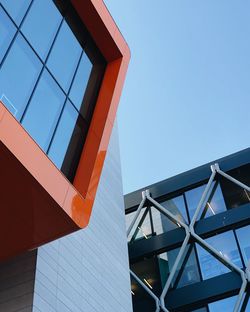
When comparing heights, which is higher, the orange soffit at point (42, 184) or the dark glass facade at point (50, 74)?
the dark glass facade at point (50, 74)

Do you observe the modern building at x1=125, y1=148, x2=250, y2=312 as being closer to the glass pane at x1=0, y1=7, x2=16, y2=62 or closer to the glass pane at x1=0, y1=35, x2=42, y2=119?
the glass pane at x1=0, y1=35, x2=42, y2=119

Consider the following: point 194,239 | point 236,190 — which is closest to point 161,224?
point 194,239

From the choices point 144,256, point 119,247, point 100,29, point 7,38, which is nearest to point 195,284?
point 144,256

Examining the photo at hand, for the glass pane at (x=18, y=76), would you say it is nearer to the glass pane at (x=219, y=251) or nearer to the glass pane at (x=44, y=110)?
the glass pane at (x=44, y=110)

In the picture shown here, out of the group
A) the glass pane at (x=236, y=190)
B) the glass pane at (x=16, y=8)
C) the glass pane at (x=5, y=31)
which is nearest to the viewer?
the glass pane at (x=5, y=31)

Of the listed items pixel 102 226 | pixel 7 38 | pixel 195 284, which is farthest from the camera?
pixel 195 284

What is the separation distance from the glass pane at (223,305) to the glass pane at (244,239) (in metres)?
2.27

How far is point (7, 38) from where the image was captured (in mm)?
12945

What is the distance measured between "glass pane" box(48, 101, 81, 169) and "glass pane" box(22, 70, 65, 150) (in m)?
0.24

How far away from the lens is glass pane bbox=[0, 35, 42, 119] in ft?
41.1

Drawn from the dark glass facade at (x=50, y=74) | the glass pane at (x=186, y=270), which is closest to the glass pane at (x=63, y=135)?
the dark glass facade at (x=50, y=74)

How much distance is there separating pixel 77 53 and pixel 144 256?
1285 cm

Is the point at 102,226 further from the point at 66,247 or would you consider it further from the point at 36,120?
the point at 36,120

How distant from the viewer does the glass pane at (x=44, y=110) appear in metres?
13.3
